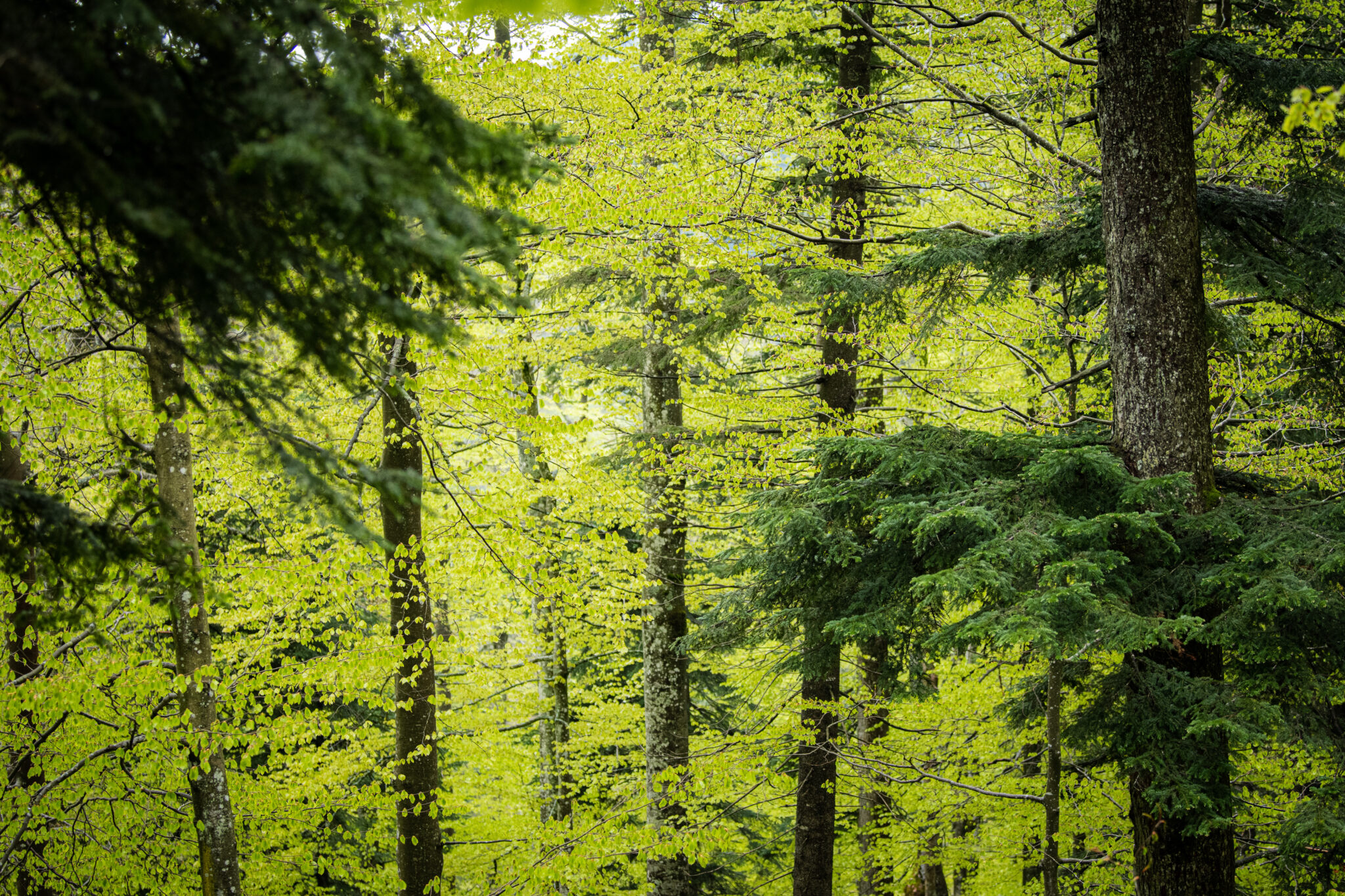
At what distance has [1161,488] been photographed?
13.4ft

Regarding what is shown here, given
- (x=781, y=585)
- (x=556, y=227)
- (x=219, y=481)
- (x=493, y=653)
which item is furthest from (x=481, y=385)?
(x=493, y=653)

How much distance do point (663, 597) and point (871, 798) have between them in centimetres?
382

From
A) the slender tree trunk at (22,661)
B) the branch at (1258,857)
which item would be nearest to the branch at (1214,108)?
the branch at (1258,857)

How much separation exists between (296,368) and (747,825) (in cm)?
1251

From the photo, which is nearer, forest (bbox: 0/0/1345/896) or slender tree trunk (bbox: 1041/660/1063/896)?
forest (bbox: 0/0/1345/896)

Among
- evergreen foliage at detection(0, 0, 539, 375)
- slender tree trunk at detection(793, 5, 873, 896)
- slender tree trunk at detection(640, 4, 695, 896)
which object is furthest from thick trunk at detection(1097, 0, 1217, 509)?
slender tree trunk at detection(640, 4, 695, 896)

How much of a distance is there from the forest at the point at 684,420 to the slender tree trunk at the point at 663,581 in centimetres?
7

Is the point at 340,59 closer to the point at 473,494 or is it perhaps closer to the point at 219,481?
the point at 473,494

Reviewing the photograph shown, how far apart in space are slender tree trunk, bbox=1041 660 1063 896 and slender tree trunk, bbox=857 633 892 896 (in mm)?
1752

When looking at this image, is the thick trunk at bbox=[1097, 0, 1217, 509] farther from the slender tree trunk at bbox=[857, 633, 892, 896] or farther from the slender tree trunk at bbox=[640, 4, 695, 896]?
the slender tree trunk at bbox=[640, 4, 695, 896]

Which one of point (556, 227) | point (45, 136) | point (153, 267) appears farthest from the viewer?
point (556, 227)

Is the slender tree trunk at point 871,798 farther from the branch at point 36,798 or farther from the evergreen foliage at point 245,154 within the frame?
the evergreen foliage at point 245,154

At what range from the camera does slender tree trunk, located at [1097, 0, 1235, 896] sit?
14.5ft

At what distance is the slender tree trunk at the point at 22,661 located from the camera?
5.32 m
